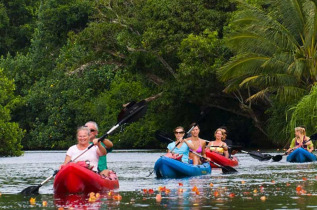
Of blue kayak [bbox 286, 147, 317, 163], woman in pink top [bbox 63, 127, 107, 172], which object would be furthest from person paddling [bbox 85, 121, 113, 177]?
blue kayak [bbox 286, 147, 317, 163]

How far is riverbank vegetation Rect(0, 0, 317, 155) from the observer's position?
1598 inches

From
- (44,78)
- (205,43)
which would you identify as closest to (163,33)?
(205,43)

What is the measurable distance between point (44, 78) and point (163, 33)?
65.4ft

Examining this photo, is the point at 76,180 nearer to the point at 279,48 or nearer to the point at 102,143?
the point at 102,143

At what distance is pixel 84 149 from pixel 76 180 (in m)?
0.64

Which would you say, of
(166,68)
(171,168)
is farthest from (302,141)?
(166,68)

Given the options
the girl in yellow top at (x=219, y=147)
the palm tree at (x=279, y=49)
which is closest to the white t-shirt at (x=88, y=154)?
the girl in yellow top at (x=219, y=147)

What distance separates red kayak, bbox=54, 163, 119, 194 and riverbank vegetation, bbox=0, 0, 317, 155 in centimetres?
2080

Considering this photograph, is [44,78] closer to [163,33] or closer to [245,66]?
[163,33]

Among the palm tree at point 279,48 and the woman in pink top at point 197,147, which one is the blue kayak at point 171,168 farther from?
the palm tree at point 279,48

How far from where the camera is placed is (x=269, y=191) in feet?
54.0

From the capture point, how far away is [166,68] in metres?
52.5

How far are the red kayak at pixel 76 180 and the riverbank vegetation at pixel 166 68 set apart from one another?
2080 cm

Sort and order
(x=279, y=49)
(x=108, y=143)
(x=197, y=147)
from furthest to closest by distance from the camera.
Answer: (x=279, y=49) → (x=197, y=147) → (x=108, y=143)
